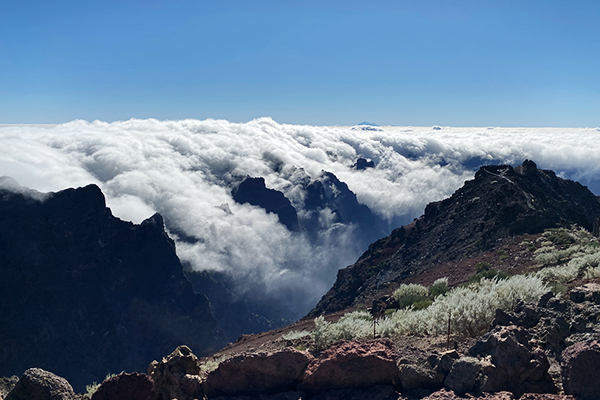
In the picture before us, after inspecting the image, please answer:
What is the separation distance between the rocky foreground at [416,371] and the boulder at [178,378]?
0.02 m

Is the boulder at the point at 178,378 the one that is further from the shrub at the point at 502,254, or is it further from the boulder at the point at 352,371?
the shrub at the point at 502,254

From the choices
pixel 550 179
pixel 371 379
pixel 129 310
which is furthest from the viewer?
pixel 129 310

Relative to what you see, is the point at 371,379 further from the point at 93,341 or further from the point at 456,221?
the point at 93,341

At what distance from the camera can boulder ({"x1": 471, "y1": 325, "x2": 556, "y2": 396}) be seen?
605 cm

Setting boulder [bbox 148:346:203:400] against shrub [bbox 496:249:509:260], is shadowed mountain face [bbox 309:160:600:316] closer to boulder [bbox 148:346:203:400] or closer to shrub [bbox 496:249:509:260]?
shrub [bbox 496:249:509:260]

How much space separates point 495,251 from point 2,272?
99283 millimetres

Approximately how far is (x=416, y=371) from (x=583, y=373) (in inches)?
85.1

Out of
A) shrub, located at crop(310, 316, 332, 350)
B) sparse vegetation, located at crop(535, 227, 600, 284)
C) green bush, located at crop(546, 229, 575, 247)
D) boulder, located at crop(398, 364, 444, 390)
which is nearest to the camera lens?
boulder, located at crop(398, 364, 444, 390)

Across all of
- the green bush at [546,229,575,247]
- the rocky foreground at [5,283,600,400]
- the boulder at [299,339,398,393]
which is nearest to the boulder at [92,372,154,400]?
the rocky foreground at [5,283,600,400]

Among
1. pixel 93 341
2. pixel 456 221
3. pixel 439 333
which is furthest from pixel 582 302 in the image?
pixel 93 341

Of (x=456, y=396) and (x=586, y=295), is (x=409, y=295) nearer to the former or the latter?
(x=586, y=295)

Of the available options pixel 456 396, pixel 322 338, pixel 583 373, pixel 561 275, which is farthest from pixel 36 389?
pixel 561 275

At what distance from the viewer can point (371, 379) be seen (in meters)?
6.76

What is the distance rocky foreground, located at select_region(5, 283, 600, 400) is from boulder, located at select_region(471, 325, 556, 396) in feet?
0.04
